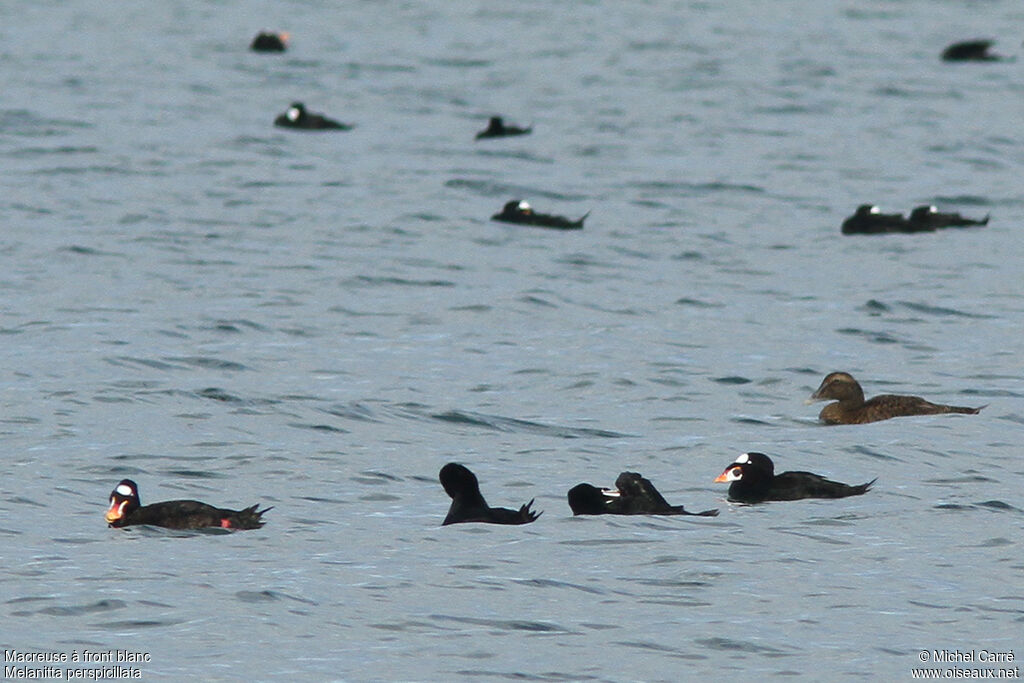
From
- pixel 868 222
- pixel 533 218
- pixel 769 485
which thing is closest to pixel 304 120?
pixel 533 218

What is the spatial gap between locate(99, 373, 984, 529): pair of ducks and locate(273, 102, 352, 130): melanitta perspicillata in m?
20.9

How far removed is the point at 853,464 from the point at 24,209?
1426 cm

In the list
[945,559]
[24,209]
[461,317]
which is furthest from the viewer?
[24,209]

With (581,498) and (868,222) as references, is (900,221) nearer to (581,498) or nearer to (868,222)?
(868,222)

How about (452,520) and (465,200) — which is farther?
(465,200)

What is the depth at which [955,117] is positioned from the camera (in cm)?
3731

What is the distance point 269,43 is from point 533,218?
20.2 metres

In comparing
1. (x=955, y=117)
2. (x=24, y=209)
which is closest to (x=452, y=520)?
(x=24, y=209)

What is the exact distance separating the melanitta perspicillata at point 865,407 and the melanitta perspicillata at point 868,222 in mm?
9207

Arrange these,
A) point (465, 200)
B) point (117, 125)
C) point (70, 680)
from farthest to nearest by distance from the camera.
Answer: point (117, 125)
point (465, 200)
point (70, 680)

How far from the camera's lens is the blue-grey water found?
1091cm

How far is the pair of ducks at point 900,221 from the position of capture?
25938 mm

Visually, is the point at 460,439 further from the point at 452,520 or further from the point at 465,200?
the point at 465,200

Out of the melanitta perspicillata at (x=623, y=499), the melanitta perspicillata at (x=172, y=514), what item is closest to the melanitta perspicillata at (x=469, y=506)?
the melanitta perspicillata at (x=623, y=499)
